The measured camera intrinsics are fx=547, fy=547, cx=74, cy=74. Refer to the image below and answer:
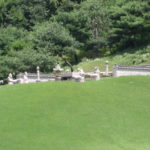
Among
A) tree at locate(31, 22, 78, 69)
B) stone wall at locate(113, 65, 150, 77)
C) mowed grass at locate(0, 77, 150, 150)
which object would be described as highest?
tree at locate(31, 22, 78, 69)

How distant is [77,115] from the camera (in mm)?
30500

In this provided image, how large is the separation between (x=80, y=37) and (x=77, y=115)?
3465 cm

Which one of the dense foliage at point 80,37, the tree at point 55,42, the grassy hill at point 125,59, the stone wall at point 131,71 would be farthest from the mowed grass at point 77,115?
the tree at point 55,42

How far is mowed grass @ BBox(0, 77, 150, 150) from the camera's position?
27016mm

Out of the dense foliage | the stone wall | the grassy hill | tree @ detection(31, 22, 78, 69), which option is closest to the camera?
the stone wall

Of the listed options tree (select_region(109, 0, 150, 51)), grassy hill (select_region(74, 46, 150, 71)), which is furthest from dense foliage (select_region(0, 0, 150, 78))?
grassy hill (select_region(74, 46, 150, 71))

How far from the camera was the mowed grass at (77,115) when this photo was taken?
27016mm

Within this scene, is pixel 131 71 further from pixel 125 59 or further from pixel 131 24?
pixel 131 24

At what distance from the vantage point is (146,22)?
58.2 meters

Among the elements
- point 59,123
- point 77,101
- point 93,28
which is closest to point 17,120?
point 59,123

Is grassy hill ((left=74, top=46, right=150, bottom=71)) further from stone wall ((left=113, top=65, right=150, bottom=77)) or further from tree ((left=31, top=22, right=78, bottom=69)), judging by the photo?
stone wall ((left=113, top=65, right=150, bottom=77))

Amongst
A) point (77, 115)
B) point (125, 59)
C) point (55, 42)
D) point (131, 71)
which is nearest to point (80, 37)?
point (55, 42)

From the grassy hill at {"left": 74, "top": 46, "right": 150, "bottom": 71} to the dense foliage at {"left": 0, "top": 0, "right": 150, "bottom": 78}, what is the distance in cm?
211

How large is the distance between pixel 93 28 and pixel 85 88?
32544 millimetres
